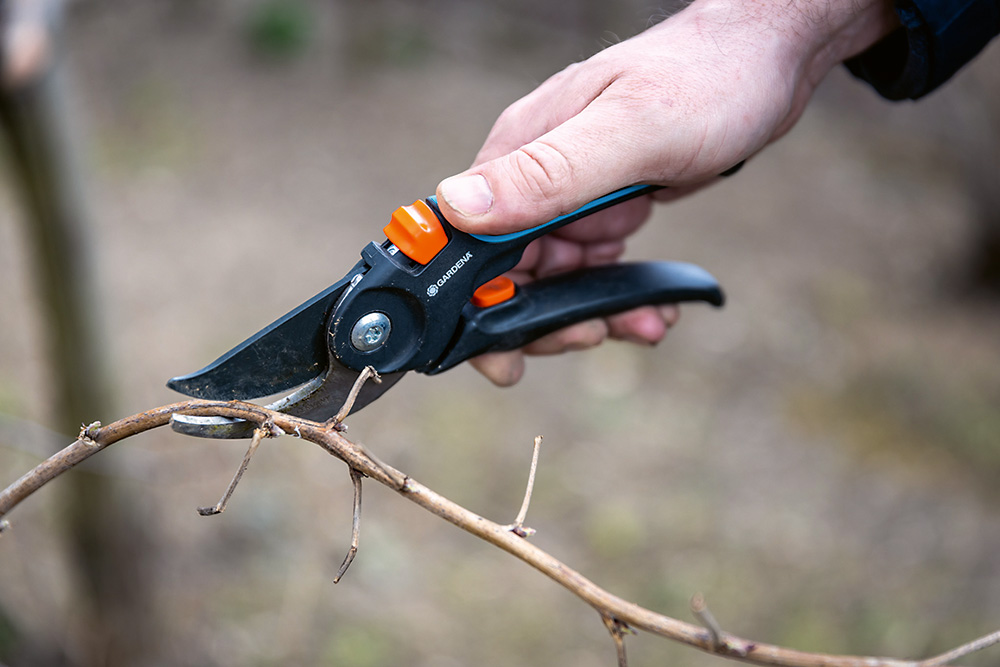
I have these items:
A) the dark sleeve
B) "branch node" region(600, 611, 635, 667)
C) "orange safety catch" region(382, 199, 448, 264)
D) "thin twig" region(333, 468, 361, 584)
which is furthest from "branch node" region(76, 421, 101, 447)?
the dark sleeve

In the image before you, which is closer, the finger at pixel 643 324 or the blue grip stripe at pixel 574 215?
the blue grip stripe at pixel 574 215

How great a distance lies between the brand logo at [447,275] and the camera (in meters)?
1.28

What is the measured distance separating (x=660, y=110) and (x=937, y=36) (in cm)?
61

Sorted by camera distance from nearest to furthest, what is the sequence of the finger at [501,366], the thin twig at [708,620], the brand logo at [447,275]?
the thin twig at [708,620] < the brand logo at [447,275] < the finger at [501,366]

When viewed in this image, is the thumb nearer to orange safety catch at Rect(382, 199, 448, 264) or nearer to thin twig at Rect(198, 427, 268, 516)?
orange safety catch at Rect(382, 199, 448, 264)

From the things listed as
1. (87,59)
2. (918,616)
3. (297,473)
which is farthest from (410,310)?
(87,59)

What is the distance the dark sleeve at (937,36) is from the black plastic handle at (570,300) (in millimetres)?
574

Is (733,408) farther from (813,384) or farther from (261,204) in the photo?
(261,204)

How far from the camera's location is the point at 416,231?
1209 mm

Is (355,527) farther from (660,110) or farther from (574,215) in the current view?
(660,110)

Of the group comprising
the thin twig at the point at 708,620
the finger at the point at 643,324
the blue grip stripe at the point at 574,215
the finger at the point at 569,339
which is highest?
the blue grip stripe at the point at 574,215

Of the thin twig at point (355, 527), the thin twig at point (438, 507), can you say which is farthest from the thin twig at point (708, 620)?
the thin twig at point (355, 527)

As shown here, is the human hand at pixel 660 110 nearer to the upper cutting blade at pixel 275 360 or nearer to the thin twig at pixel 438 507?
the upper cutting blade at pixel 275 360

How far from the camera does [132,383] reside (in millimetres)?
3564
